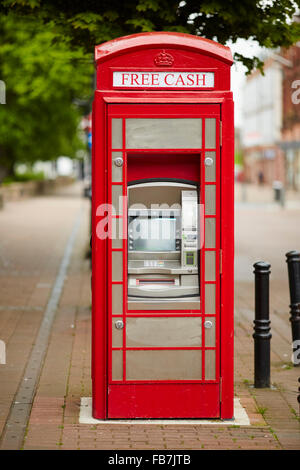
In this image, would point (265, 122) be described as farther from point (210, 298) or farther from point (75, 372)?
point (210, 298)

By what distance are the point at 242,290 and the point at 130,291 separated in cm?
757

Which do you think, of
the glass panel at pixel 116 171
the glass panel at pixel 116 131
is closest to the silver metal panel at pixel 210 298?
the glass panel at pixel 116 171

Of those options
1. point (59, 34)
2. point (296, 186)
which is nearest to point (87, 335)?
point (59, 34)

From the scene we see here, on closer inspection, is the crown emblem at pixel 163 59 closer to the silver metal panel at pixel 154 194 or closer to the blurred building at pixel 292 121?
the silver metal panel at pixel 154 194

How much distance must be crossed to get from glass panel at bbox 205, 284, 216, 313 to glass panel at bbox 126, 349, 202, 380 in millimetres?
310

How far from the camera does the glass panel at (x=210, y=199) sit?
6105 mm

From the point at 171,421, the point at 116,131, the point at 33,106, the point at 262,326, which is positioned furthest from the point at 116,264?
the point at 33,106

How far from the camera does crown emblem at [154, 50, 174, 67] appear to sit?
6.09 metres

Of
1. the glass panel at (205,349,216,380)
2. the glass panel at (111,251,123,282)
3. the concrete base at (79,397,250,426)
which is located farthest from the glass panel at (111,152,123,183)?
the concrete base at (79,397,250,426)

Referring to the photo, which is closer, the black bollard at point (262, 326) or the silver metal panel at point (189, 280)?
the silver metal panel at point (189, 280)

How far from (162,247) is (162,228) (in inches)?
5.4

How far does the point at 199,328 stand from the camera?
6211 mm

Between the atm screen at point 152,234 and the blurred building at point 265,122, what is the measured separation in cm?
5528
